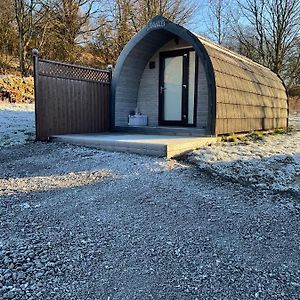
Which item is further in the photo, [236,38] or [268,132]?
[236,38]

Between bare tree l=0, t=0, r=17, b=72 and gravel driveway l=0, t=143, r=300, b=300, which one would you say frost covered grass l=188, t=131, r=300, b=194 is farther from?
bare tree l=0, t=0, r=17, b=72

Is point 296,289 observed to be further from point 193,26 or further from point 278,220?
point 193,26

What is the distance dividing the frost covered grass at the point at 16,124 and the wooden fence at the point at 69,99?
0.59 meters

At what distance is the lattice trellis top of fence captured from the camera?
19.5 feet

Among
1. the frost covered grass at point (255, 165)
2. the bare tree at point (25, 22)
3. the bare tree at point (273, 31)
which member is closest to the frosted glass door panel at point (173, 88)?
the frost covered grass at point (255, 165)

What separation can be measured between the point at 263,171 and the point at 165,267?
2447mm

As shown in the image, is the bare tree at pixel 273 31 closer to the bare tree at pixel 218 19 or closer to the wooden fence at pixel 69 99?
the bare tree at pixel 218 19

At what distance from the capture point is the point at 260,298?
1567 mm

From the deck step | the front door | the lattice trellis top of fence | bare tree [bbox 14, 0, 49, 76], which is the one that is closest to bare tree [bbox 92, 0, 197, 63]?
bare tree [bbox 14, 0, 49, 76]

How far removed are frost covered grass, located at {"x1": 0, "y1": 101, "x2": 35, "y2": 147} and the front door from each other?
3.16 metres

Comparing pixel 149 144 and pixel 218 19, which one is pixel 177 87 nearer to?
pixel 149 144

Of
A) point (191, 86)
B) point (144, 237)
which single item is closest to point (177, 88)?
point (191, 86)

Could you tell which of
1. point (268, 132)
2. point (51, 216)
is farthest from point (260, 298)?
point (268, 132)

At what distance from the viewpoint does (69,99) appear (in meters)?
6.46
